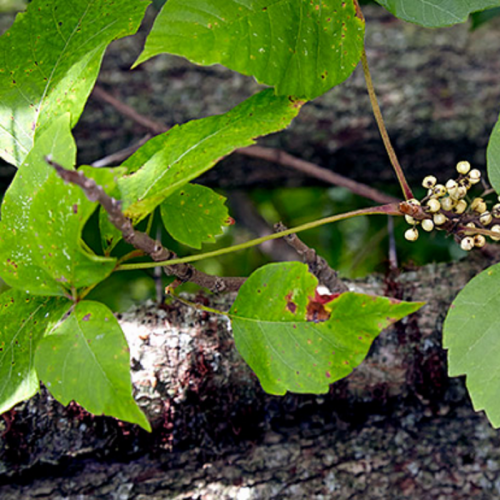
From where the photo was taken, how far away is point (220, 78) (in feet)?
4.73

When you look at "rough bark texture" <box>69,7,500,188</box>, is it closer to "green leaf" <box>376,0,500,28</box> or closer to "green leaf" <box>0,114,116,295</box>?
"green leaf" <box>376,0,500,28</box>

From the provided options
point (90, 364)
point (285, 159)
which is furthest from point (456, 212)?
point (285, 159)

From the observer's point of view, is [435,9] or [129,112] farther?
[129,112]

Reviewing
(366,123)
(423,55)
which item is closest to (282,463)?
(366,123)

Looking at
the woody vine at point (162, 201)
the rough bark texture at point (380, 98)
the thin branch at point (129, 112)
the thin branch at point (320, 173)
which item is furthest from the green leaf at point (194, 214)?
the rough bark texture at point (380, 98)

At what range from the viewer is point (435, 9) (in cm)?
62

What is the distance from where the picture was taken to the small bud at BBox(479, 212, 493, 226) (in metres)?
0.66

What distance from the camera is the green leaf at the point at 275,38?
1.86 ft

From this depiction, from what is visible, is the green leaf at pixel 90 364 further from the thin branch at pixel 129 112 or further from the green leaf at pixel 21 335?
the thin branch at pixel 129 112

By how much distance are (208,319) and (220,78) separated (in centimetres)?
80

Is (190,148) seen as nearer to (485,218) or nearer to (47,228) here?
(47,228)

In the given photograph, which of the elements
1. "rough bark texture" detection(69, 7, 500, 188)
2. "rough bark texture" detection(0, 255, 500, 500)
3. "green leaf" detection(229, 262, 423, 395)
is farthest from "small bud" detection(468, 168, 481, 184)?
"rough bark texture" detection(69, 7, 500, 188)

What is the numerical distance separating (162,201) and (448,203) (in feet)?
1.15

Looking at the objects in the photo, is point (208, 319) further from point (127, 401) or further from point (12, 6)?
point (12, 6)
